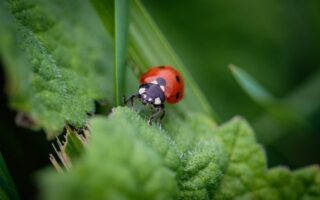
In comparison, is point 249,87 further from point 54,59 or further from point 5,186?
point 5,186

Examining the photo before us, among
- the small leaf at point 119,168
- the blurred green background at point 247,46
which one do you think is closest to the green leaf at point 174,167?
the small leaf at point 119,168

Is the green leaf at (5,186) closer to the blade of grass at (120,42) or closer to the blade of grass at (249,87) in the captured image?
the blade of grass at (120,42)

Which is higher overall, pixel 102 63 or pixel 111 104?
pixel 102 63

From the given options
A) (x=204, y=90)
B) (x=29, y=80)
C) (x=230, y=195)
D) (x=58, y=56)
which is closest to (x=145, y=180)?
(x=29, y=80)

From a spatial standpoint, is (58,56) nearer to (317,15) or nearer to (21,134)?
(21,134)

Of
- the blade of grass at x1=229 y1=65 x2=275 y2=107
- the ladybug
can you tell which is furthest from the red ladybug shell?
the blade of grass at x1=229 y1=65 x2=275 y2=107

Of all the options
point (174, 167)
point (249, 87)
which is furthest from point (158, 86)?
point (174, 167)
